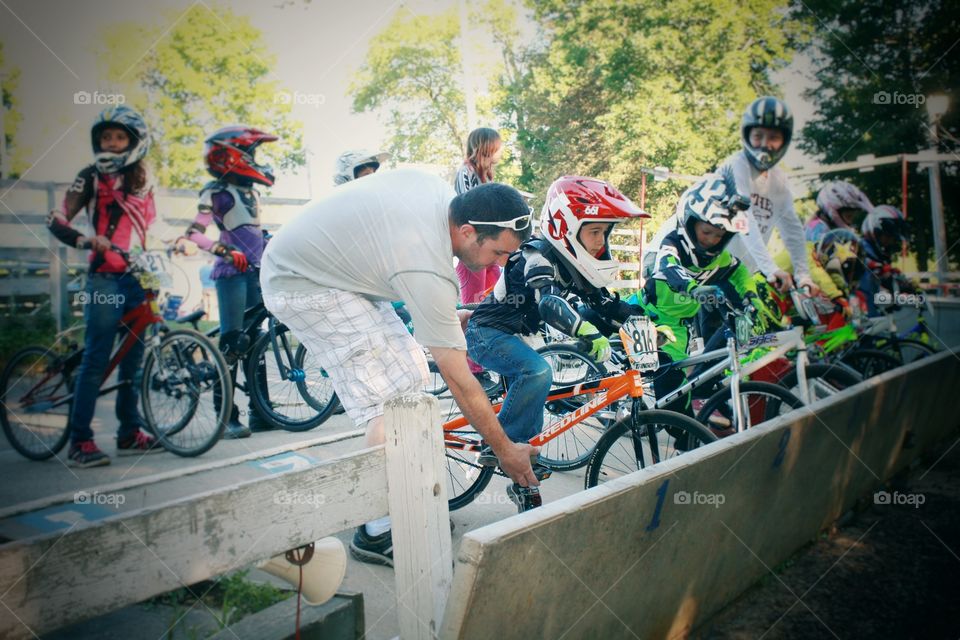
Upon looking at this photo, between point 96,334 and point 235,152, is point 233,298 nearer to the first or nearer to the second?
point 96,334

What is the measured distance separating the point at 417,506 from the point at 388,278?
109cm

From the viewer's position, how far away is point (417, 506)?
1.65m

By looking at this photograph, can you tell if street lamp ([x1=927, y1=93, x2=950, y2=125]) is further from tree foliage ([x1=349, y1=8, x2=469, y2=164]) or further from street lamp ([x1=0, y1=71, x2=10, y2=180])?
street lamp ([x1=0, y1=71, x2=10, y2=180])

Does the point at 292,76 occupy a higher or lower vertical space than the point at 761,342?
higher

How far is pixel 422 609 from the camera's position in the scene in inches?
66.2

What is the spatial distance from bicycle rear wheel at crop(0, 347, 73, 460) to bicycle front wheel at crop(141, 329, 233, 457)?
528 mm

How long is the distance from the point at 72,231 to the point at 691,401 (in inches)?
174

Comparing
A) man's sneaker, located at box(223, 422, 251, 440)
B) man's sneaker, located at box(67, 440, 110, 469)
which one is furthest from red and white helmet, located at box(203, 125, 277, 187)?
man's sneaker, located at box(67, 440, 110, 469)

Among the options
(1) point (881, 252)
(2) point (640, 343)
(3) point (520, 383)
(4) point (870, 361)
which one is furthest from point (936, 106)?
(3) point (520, 383)

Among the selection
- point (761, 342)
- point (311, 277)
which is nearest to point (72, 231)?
point (311, 277)

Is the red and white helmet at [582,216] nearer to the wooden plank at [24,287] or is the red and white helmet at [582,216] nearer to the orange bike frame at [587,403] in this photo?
the orange bike frame at [587,403]

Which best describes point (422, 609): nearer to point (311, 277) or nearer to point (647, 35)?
point (311, 277)

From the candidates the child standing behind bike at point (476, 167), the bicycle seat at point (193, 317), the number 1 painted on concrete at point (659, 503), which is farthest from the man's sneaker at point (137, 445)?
the number 1 painted on concrete at point (659, 503)

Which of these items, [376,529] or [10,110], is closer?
[376,529]
